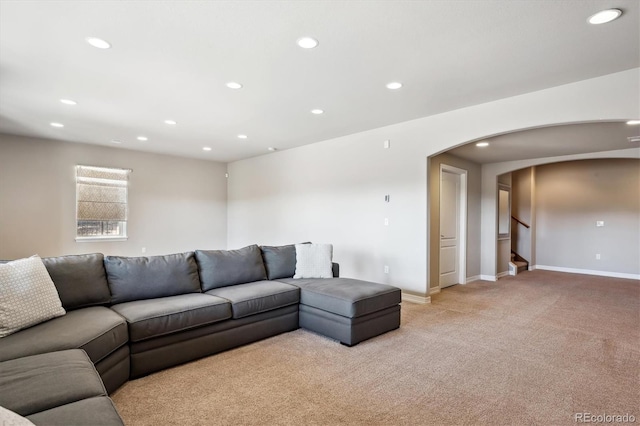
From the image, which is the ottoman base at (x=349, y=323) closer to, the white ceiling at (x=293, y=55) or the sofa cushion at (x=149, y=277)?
the sofa cushion at (x=149, y=277)

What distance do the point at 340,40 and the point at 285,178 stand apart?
4453 millimetres

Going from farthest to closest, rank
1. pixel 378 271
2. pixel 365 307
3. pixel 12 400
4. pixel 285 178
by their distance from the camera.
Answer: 1. pixel 285 178
2. pixel 378 271
3. pixel 365 307
4. pixel 12 400

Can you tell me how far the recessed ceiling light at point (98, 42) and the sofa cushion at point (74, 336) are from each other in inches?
85.5

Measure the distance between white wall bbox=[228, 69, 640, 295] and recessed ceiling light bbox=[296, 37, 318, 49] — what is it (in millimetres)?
2458

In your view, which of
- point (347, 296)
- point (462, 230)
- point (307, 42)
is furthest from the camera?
point (462, 230)

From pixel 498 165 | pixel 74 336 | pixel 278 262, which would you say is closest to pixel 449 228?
pixel 498 165

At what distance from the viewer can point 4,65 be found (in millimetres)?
3137

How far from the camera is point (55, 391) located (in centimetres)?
143

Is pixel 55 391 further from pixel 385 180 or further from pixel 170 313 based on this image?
pixel 385 180

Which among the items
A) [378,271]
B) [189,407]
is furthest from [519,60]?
[189,407]

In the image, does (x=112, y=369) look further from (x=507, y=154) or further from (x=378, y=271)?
(x=507, y=154)

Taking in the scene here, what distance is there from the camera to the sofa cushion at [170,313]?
2.54 m

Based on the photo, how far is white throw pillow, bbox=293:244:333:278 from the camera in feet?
13.4

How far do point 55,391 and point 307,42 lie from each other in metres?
2.70
